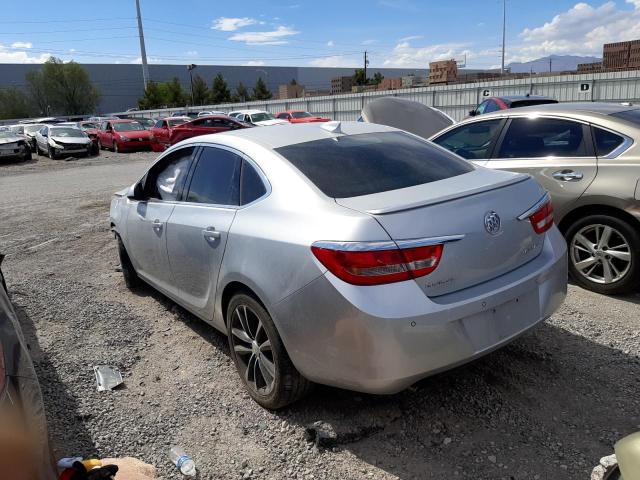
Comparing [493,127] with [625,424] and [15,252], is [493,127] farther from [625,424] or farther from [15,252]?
[15,252]

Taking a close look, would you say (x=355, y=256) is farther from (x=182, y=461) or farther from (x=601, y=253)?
(x=601, y=253)

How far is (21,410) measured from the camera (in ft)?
6.14

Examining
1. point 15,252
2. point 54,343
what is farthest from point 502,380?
point 15,252

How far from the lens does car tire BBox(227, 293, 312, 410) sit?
2.94 meters

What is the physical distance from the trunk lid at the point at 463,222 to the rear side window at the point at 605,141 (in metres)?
2.08

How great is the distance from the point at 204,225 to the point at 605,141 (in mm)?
3581

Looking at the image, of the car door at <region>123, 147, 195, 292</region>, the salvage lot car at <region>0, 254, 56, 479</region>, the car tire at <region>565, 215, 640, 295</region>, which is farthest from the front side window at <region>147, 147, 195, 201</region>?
the car tire at <region>565, 215, 640, 295</region>

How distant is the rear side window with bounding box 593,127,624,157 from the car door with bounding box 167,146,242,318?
3250 millimetres

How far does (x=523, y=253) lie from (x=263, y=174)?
157 cm

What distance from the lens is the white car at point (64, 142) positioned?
77.2 ft

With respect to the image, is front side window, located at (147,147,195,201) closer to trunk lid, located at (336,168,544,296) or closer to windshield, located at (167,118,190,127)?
trunk lid, located at (336,168,544,296)

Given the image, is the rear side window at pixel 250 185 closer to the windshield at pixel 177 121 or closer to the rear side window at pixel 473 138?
the rear side window at pixel 473 138

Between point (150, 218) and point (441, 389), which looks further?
point (150, 218)

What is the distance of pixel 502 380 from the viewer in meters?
3.34
